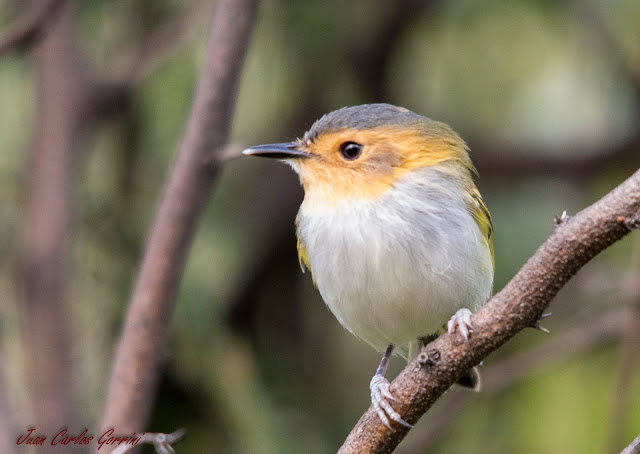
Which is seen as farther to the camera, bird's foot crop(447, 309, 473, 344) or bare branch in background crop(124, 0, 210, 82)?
bare branch in background crop(124, 0, 210, 82)

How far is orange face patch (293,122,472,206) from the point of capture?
2.85 meters

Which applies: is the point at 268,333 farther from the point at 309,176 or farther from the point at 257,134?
the point at 309,176

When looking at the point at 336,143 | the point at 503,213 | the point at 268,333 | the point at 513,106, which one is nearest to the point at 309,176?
the point at 336,143

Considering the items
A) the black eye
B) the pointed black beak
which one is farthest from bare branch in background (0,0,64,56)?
the black eye

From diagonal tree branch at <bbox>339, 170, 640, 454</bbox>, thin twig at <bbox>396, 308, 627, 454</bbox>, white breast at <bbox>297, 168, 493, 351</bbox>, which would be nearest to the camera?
diagonal tree branch at <bbox>339, 170, 640, 454</bbox>

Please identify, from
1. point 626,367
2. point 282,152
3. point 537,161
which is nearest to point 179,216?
point 282,152

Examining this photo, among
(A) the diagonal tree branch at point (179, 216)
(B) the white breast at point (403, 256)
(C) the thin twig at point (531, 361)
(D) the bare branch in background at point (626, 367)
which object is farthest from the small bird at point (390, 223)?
(C) the thin twig at point (531, 361)

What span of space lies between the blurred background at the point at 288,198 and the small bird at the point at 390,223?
118cm

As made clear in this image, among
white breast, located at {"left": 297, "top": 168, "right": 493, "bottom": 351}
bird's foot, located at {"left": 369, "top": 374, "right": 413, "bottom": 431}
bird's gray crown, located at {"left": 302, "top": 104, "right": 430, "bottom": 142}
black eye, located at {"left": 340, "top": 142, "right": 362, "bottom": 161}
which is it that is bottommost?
bird's foot, located at {"left": 369, "top": 374, "right": 413, "bottom": 431}

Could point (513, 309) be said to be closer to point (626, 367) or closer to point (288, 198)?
point (626, 367)

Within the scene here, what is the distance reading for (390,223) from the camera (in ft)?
8.77

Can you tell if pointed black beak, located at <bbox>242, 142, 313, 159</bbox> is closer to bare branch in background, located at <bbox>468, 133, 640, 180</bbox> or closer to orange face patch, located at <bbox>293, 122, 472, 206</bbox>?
orange face patch, located at <bbox>293, 122, 472, 206</bbox>

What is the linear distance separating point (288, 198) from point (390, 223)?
2.08 metres

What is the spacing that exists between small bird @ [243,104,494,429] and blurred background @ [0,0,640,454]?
1.18 metres
